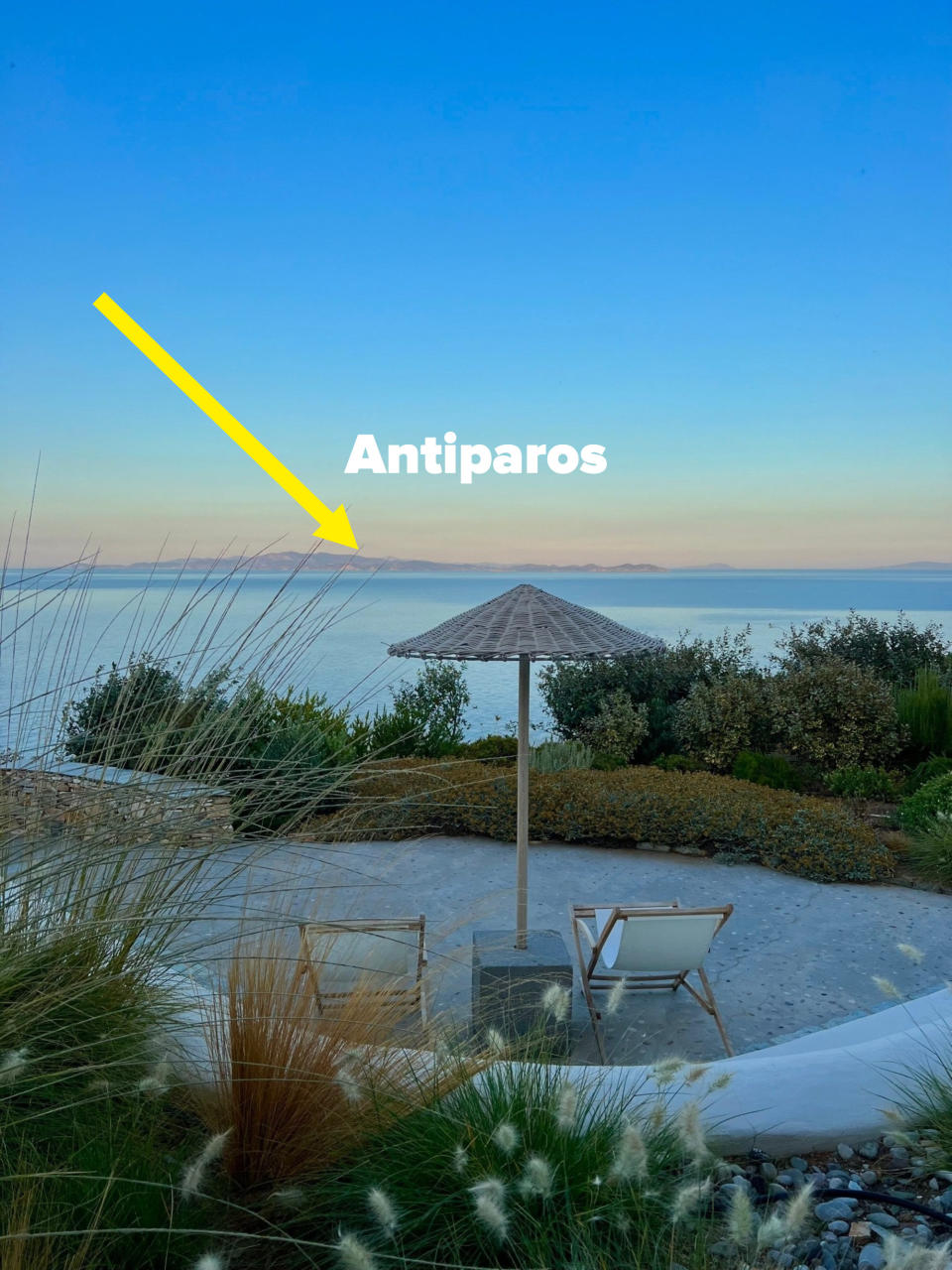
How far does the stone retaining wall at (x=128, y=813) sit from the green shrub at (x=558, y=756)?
22.9 ft

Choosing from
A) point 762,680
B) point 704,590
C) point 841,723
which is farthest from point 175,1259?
point 704,590

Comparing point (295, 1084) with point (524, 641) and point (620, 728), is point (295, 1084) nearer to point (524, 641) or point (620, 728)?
point (524, 641)

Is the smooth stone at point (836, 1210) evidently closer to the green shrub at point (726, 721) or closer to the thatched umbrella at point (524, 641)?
the thatched umbrella at point (524, 641)

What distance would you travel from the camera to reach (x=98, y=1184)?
55.9 inches

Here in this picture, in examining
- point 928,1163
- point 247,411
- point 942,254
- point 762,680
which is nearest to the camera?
point 928,1163

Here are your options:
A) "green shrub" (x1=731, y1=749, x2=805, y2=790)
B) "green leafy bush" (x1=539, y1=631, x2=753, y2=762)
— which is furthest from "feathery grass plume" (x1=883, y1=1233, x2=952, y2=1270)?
"green leafy bush" (x1=539, y1=631, x2=753, y2=762)

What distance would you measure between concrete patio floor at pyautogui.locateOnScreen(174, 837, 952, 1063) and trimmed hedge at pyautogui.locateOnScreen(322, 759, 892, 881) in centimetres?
15

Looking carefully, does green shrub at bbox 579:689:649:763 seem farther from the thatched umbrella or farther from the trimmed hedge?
the thatched umbrella

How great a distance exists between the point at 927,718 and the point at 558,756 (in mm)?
4269

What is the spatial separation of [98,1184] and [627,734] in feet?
31.0

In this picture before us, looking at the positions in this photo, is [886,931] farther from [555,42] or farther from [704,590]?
[704,590]

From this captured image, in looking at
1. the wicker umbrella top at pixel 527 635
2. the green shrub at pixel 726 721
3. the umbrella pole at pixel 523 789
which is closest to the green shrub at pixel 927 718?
the green shrub at pixel 726 721

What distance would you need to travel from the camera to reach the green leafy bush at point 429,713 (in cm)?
956

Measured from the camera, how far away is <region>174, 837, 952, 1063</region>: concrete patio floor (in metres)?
3.69
